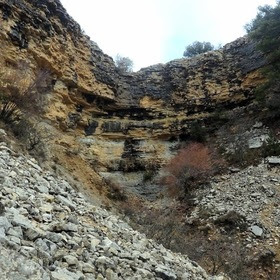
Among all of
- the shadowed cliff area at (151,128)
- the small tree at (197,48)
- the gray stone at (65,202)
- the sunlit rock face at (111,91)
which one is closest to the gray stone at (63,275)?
the gray stone at (65,202)

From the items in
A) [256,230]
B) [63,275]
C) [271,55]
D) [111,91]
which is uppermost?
[271,55]

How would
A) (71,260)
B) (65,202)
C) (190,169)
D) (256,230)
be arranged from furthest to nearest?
(190,169) → (256,230) → (65,202) → (71,260)

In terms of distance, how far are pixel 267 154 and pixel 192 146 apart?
570 centimetres

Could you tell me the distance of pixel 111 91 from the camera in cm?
2741

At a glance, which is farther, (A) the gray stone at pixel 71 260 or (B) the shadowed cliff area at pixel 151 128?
(B) the shadowed cliff area at pixel 151 128

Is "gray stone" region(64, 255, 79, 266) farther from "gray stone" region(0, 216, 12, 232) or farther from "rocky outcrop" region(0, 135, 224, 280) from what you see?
"gray stone" region(0, 216, 12, 232)

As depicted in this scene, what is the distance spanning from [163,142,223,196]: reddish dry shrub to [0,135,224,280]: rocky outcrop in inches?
510

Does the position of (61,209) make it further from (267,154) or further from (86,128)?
(86,128)

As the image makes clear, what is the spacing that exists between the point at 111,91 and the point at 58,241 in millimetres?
23189

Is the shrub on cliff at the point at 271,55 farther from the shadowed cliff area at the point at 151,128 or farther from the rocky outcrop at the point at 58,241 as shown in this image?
the rocky outcrop at the point at 58,241

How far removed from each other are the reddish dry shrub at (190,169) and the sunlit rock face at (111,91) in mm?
2522

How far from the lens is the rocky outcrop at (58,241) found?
Result: 4023 millimetres

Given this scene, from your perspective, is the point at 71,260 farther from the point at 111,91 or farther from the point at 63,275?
the point at 111,91

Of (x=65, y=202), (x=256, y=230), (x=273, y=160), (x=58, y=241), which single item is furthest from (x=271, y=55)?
(x=58, y=241)
